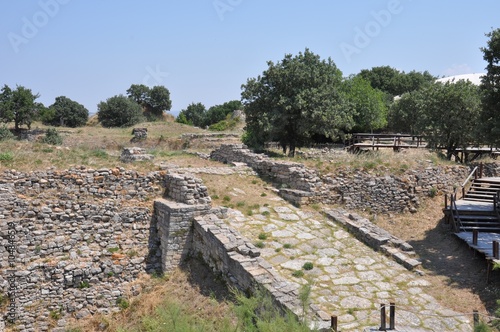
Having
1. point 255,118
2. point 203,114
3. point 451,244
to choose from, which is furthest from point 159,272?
point 203,114

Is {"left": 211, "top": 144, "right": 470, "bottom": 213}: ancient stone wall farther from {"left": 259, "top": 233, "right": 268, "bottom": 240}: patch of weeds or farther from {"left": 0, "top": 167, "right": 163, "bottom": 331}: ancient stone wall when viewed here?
{"left": 0, "top": 167, "right": 163, "bottom": 331}: ancient stone wall

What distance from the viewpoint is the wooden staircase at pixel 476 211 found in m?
14.3

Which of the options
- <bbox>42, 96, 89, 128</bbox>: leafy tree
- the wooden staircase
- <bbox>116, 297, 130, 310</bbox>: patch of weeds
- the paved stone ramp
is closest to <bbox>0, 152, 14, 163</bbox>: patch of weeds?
<bbox>116, 297, 130, 310</bbox>: patch of weeds

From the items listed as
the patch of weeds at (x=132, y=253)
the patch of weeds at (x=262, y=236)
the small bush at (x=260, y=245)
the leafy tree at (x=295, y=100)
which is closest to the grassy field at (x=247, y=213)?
the patch of weeds at (x=132, y=253)

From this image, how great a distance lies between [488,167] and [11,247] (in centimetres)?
2053

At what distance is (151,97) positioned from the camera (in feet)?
216

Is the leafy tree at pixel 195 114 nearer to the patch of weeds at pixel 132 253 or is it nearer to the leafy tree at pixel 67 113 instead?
the leafy tree at pixel 67 113

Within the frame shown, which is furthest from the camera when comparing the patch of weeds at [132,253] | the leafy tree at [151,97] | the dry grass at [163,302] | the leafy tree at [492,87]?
the leafy tree at [151,97]

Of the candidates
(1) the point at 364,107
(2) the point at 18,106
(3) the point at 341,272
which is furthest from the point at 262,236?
(2) the point at 18,106

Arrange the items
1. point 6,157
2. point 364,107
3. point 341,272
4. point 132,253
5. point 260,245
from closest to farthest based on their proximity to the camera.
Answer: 1. point 341,272
2. point 260,245
3. point 132,253
4. point 6,157
5. point 364,107

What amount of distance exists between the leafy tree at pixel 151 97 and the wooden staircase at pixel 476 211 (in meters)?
54.1

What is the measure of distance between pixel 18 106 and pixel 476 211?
3824cm

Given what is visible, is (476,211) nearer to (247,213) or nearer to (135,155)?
(247,213)

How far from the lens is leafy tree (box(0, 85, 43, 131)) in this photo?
38.0 m
